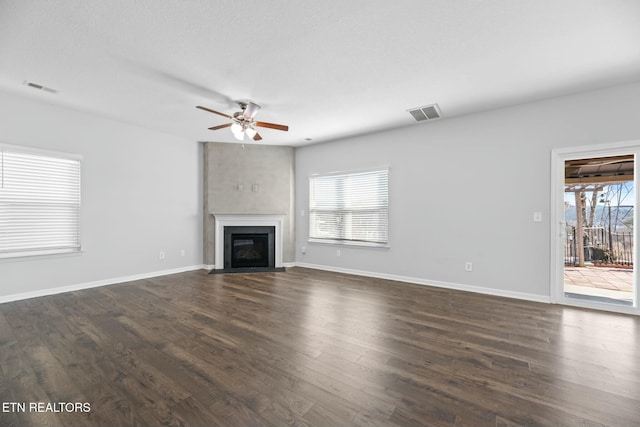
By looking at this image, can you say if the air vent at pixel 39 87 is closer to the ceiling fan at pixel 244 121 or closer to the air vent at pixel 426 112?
the ceiling fan at pixel 244 121

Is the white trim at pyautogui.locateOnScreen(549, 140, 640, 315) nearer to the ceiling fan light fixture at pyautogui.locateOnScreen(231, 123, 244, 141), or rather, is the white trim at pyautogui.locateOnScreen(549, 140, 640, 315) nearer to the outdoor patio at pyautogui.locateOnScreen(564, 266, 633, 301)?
the outdoor patio at pyautogui.locateOnScreen(564, 266, 633, 301)

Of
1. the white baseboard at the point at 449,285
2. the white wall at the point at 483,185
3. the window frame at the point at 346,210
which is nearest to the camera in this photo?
the white wall at the point at 483,185

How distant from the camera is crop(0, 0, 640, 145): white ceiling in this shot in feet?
6.68

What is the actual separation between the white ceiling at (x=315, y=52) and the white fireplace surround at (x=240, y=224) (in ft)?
8.05

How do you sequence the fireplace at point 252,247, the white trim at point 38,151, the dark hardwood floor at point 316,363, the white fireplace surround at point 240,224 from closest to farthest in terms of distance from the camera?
the dark hardwood floor at point 316,363 < the white trim at point 38,151 < the white fireplace surround at point 240,224 < the fireplace at point 252,247

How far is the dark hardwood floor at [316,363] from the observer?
5.02 feet

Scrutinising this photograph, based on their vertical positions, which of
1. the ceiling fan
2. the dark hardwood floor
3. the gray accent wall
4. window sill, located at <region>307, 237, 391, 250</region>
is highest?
the ceiling fan

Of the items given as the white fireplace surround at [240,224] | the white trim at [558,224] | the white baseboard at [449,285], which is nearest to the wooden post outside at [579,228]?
the white trim at [558,224]

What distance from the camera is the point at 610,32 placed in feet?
7.36

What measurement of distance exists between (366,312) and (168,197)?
170 inches

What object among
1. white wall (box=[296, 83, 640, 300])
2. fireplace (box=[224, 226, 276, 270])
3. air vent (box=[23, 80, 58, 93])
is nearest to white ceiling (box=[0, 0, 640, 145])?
air vent (box=[23, 80, 58, 93])

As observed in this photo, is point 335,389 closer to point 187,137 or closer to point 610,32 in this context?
point 610,32

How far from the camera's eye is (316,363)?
2049mm

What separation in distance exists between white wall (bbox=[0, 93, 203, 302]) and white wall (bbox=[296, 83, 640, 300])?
3.49 m
